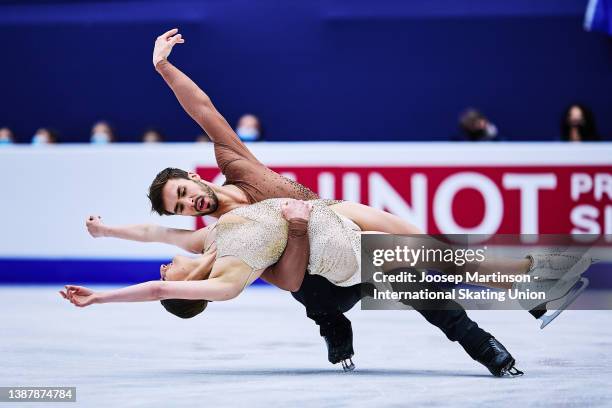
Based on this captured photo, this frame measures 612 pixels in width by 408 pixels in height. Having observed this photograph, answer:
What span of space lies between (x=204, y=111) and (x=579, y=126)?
5.10 meters

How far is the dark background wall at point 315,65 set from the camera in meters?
10.8

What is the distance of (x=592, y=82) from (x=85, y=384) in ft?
25.5

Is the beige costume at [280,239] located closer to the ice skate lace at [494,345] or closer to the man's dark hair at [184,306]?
the man's dark hair at [184,306]

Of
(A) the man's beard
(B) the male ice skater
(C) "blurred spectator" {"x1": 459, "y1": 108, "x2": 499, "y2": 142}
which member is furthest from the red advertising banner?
(A) the man's beard

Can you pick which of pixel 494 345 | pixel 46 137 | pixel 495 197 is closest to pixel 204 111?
pixel 494 345

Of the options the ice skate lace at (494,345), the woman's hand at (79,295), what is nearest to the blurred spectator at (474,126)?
the ice skate lace at (494,345)

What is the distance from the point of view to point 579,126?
888 cm

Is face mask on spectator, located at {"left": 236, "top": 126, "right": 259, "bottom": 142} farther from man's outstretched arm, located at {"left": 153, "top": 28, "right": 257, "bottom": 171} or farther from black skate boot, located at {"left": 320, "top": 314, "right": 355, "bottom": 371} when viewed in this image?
black skate boot, located at {"left": 320, "top": 314, "right": 355, "bottom": 371}

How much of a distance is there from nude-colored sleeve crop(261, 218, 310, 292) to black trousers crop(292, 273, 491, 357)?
0.49ft

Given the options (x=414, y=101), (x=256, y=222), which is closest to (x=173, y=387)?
(x=256, y=222)

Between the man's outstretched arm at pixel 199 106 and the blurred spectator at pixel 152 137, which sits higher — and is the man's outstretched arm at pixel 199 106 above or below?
below

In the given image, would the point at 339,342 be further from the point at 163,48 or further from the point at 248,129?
the point at 248,129

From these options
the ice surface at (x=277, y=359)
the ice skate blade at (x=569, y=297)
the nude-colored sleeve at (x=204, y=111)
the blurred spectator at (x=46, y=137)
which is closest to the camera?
the ice surface at (x=277, y=359)

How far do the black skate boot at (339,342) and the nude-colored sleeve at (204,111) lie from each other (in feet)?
2.71
